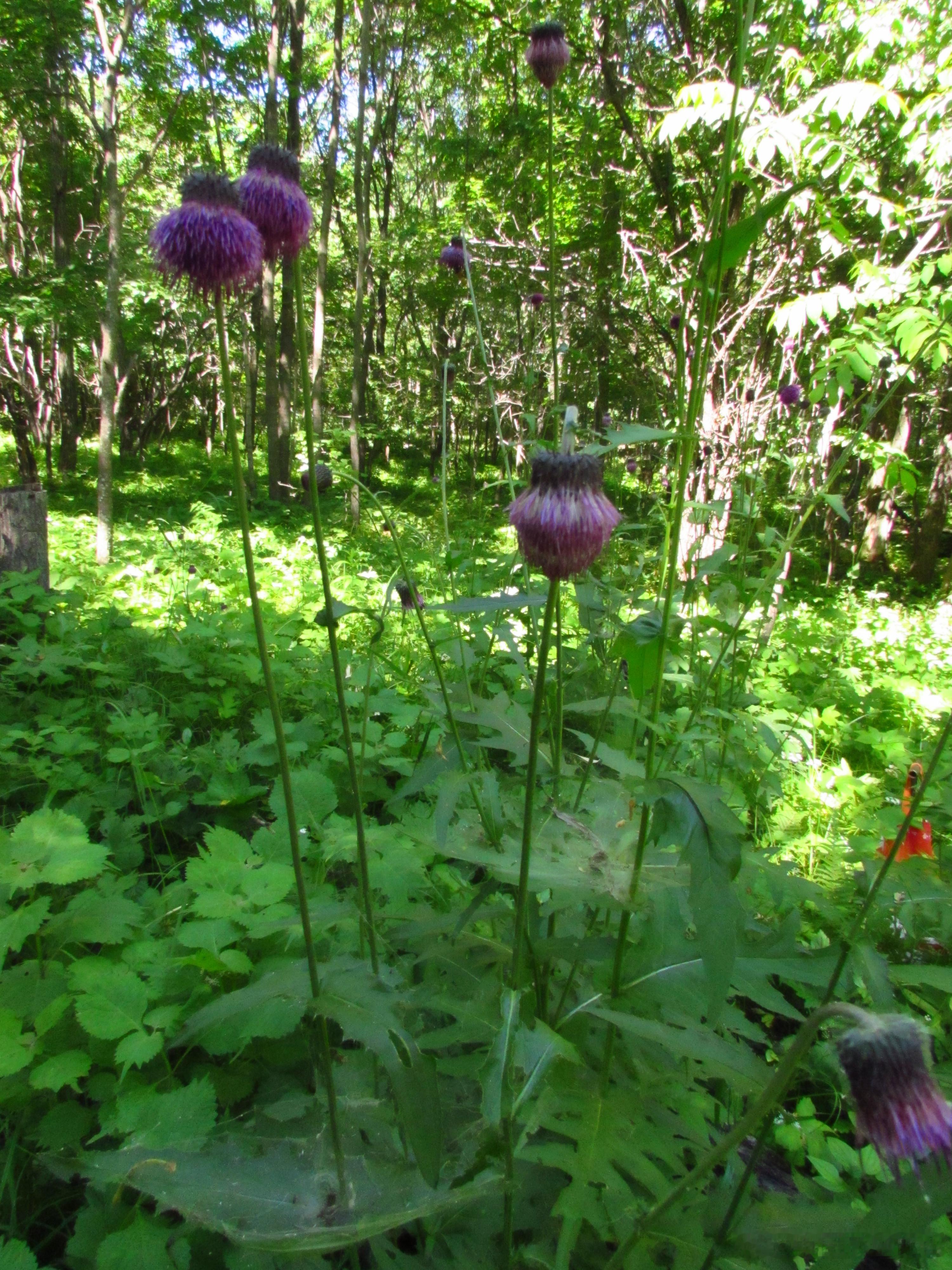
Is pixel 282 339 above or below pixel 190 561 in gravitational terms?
above

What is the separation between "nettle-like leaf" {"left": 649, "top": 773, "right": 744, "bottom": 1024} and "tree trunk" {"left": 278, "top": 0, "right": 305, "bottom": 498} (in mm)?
9631

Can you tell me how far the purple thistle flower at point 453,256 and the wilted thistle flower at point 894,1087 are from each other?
6.99 ft

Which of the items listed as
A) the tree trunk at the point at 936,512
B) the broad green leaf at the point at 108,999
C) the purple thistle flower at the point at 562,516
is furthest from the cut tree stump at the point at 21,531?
the tree trunk at the point at 936,512

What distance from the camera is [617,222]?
7371 mm

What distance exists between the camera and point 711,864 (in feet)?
2.98

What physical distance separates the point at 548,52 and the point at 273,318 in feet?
34.1

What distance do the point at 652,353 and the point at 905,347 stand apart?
5034 mm

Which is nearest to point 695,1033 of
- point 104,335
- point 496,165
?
point 104,335

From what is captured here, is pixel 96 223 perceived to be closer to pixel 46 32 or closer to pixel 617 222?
pixel 46 32

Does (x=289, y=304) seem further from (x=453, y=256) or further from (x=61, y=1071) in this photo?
(x=61, y=1071)

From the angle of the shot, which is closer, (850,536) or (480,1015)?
(480,1015)

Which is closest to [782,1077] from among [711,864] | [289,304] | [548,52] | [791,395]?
[711,864]

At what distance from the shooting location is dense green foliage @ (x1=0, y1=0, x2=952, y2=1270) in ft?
3.27

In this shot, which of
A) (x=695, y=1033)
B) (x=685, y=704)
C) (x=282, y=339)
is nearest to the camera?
(x=695, y=1033)
